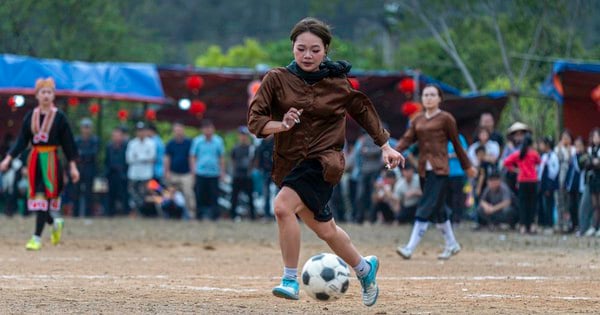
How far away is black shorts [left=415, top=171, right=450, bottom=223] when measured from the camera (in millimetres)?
13109

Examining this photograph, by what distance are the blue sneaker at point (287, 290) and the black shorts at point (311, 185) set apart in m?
0.48

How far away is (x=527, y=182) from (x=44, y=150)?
8.36 m

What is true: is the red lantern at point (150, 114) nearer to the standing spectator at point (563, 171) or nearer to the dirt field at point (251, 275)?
the dirt field at point (251, 275)

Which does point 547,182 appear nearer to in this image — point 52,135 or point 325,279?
point 52,135

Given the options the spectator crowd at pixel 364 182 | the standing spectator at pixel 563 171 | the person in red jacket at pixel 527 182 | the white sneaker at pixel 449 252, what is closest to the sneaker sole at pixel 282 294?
the white sneaker at pixel 449 252

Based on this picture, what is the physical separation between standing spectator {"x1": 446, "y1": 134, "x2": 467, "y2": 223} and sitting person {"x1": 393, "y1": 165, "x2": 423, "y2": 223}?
2.49 ft

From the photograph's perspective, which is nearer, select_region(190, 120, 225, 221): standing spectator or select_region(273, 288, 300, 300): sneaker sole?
select_region(273, 288, 300, 300): sneaker sole

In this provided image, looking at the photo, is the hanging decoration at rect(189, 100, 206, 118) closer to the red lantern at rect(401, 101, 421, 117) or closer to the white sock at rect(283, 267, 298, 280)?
the red lantern at rect(401, 101, 421, 117)

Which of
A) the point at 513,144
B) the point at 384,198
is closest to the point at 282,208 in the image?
the point at 513,144

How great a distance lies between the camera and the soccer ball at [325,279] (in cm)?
770

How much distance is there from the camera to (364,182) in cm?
2225

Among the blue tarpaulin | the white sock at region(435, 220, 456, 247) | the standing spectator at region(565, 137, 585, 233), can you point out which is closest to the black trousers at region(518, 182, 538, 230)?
the standing spectator at region(565, 137, 585, 233)

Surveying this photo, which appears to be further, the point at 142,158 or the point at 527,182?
the point at 142,158

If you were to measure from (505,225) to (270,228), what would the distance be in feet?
13.5
